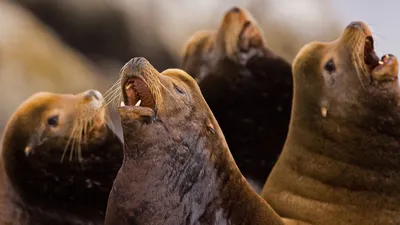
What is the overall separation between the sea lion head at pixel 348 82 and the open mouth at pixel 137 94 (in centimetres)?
104

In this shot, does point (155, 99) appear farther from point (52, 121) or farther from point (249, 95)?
point (249, 95)

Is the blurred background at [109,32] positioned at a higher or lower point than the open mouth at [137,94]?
lower

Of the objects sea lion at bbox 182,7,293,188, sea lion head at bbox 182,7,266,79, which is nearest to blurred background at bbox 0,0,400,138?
sea lion head at bbox 182,7,266,79

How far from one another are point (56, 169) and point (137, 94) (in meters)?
1.15

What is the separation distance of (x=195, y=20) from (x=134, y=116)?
8201mm

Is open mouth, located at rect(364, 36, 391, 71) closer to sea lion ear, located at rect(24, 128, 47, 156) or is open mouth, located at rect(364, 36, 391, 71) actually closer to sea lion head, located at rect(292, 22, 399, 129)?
sea lion head, located at rect(292, 22, 399, 129)

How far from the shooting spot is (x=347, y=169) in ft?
10.4

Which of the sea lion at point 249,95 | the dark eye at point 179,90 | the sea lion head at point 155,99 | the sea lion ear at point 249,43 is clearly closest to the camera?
the sea lion head at point 155,99

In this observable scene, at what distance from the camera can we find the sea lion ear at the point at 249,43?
4.28 metres

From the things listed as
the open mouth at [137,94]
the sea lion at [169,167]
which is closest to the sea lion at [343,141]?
the sea lion at [169,167]

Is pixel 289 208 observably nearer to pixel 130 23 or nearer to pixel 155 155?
pixel 155 155

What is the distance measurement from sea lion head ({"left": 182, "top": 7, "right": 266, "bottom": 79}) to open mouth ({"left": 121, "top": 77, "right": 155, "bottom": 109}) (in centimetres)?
175

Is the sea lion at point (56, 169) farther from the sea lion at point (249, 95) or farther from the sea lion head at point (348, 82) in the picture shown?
the sea lion head at point (348, 82)

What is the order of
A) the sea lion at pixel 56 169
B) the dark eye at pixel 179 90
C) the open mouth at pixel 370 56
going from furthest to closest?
the sea lion at pixel 56 169
the open mouth at pixel 370 56
the dark eye at pixel 179 90
